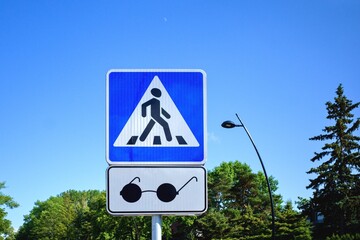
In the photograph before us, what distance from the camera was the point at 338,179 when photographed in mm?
52031

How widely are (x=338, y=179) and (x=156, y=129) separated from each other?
166 ft

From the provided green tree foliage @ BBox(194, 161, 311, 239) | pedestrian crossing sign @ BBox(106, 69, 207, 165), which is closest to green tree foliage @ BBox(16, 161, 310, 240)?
green tree foliage @ BBox(194, 161, 311, 239)

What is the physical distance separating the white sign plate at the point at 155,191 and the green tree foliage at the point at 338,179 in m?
48.8

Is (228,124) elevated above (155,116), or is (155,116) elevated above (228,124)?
(228,124)

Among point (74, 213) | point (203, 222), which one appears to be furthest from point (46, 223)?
point (203, 222)

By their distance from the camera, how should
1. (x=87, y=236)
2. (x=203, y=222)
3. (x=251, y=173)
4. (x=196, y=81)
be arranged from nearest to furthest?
1. (x=196, y=81)
2. (x=203, y=222)
3. (x=251, y=173)
4. (x=87, y=236)

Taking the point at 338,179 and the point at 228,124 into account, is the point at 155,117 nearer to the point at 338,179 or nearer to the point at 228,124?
the point at 228,124

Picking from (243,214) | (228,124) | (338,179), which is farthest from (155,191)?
(243,214)

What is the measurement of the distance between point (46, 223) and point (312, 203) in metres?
82.3

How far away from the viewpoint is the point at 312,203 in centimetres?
5300

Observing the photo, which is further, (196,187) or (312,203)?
(312,203)

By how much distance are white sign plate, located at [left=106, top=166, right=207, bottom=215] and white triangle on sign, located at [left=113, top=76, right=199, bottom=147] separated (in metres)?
0.20

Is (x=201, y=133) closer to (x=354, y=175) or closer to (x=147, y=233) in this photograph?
(x=354, y=175)

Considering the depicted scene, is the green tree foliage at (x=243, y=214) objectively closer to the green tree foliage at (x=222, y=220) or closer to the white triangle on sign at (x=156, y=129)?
the green tree foliage at (x=222, y=220)
